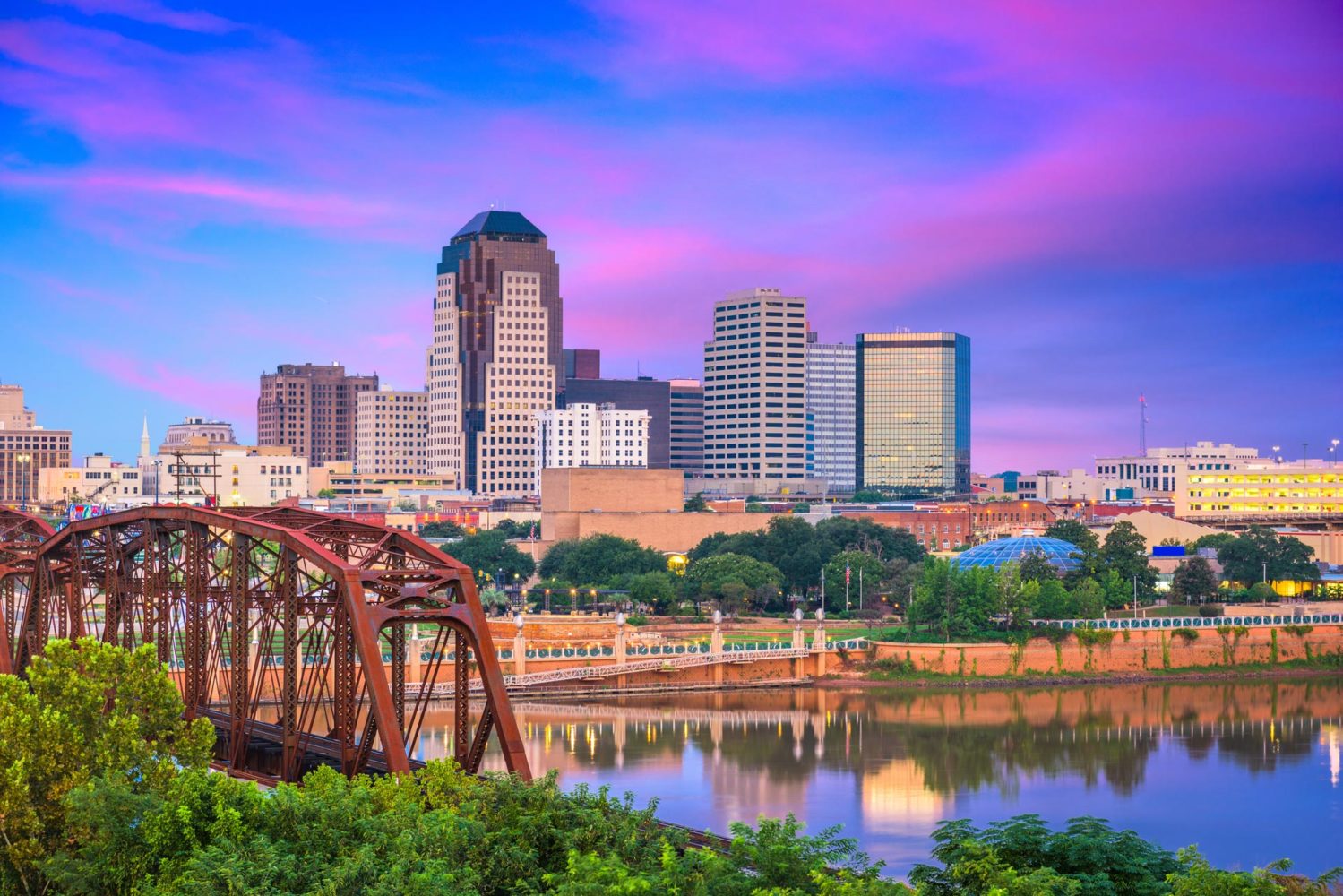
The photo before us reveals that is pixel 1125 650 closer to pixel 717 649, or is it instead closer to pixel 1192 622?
pixel 1192 622

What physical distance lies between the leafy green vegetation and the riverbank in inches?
2378

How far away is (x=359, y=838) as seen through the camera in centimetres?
3334

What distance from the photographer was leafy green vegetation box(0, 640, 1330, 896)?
30.4m

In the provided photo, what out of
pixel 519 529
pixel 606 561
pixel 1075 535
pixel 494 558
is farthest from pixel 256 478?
pixel 1075 535

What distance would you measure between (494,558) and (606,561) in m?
9.94

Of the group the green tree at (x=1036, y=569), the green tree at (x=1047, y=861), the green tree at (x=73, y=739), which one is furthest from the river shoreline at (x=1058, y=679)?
the green tree at (x=73, y=739)

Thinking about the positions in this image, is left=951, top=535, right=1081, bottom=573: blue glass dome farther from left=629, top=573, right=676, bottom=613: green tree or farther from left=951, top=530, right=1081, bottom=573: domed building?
left=629, top=573, right=676, bottom=613: green tree

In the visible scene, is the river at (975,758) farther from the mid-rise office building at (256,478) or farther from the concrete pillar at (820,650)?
the mid-rise office building at (256,478)

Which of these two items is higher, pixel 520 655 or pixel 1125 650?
pixel 520 655

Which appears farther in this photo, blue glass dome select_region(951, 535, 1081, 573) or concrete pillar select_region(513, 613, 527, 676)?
blue glass dome select_region(951, 535, 1081, 573)

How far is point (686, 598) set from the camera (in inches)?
5017

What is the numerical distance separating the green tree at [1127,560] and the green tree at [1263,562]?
39.4 ft

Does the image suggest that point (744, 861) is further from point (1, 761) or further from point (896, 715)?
point (896, 715)

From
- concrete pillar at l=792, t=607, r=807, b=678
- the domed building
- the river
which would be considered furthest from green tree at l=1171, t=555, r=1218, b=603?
concrete pillar at l=792, t=607, r=807, b=678
